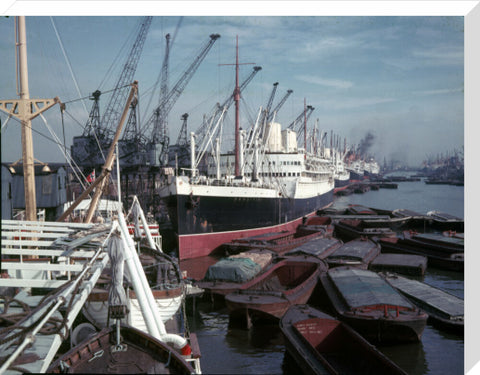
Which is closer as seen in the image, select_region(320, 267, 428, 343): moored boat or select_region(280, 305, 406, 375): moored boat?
select_region(280, 305, 406, 375): moored boat

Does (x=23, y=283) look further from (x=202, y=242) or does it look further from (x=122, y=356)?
(x=202, y=242)

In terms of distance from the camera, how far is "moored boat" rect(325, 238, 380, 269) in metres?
16.8

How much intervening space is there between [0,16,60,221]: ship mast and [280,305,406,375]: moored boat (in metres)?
7.70

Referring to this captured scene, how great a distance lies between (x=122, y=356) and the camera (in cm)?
622

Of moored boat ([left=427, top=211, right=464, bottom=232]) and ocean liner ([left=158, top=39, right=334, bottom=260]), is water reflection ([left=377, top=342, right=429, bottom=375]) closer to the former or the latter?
ocean liner ([left=158, top=39, right=334, bottom=260])

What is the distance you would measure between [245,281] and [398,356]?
5436 millimetres

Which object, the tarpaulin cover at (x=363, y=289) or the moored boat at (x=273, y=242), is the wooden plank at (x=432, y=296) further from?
the moored boat at (x=273, y=242)

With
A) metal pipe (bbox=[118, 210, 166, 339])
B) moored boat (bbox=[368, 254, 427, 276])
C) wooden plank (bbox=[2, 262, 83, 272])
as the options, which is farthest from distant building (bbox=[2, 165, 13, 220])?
moored boat (bbox=[368, 254, 427, 276])

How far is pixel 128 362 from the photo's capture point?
239 inches

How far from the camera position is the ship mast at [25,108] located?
9922 millimetres

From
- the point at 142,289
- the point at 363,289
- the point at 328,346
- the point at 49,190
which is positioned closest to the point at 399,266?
the point at 363,289

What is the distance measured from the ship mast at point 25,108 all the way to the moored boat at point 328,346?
25.3 ft

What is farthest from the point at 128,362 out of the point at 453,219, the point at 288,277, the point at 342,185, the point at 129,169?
the point at 342,185

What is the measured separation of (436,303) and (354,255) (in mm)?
5490
